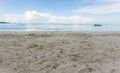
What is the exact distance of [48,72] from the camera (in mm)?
5051

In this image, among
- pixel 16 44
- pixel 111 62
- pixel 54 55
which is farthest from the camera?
pixel 16 44

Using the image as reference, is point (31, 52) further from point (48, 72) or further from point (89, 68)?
point (89, 68)

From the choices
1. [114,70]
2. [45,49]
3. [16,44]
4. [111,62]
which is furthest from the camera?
[16,44]

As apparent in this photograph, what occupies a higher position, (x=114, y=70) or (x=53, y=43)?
(x=53, y=43)

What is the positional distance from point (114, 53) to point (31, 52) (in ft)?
10.6

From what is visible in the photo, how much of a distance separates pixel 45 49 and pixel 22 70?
177cm

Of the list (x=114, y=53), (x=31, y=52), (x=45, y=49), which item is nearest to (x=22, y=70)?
(x=31, y=52)

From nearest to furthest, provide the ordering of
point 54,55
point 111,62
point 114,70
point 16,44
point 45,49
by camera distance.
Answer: point 114,70
point 111,62
point 54,55
point 45,49
point 16,44

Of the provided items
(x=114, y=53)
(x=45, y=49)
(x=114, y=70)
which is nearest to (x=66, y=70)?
(x=114, y=70)

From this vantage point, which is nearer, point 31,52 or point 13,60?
point 13,60

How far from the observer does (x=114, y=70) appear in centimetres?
503

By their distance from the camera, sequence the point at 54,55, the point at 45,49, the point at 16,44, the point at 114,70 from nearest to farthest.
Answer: the point at 114,70
the point at 54,55
the point at 45,49
the point at 16,44

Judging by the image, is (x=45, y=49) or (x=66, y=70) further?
(x=45, y=49)

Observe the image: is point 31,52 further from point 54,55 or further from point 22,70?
point 22,70
